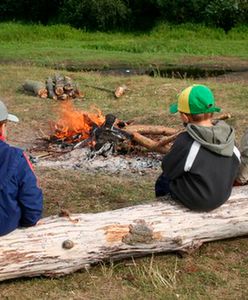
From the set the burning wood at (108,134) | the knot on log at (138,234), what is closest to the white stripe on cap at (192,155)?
the knot on log at (138,234)

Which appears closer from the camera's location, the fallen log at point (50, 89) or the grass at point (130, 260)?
the grass at point (130, 260)

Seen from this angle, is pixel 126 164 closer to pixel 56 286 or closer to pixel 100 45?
pixel 56 286

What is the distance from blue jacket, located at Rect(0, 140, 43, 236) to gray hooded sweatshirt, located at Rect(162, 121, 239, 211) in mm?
1024

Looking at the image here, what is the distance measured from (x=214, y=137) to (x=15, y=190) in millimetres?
1443

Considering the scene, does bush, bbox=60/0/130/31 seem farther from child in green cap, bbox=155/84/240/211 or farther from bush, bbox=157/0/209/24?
child in green cap, bbox=155/84/240/211

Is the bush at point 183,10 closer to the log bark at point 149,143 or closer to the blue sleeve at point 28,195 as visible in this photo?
the log bark at point 149,143

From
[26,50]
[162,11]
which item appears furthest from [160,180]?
[162,11]

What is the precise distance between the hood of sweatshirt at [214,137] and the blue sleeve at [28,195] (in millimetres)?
1163

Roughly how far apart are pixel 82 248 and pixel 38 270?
32cm

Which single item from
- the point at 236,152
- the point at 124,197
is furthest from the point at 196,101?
the point at 124,197

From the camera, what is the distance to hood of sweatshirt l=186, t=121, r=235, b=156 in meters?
4.41

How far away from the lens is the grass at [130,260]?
412 centimetres

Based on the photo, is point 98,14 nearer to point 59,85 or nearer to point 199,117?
point 59,85

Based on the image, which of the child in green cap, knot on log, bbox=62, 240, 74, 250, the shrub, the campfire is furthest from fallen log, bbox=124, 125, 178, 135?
the shrub
